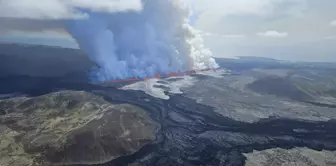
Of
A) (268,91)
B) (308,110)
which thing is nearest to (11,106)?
(308,110)

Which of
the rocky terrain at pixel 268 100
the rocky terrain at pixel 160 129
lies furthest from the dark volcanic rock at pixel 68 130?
the rocky terrain at pixel 268 100

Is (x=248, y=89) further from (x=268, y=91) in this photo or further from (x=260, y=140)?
(x=260, y=140)

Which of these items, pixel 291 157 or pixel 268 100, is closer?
pixel 291 157

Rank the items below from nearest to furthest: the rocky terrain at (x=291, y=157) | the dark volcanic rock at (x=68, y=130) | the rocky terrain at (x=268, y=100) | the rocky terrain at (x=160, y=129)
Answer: the dark volcanic rock at (x=68, y=130) < the rocky terrain at (x=291, y=157) < the rocky terrain at (x=160, y=129) < the rocky terrain at (x=268, y=100)

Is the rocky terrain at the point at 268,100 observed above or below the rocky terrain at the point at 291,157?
above

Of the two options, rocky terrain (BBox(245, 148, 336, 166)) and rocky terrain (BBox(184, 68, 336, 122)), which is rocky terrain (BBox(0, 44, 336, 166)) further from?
rocky terrain (BBox(184, 68, 336, 122))

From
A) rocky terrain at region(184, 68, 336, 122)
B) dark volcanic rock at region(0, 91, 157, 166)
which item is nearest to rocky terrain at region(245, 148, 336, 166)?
dark volcanic rock at region(0, 91, 157, 166)

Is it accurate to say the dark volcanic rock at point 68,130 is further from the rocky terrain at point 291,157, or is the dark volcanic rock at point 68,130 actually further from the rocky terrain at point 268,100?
the rocky terrain at point 268,100

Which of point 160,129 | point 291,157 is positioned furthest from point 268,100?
point 291,157

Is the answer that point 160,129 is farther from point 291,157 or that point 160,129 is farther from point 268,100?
point 268,100
